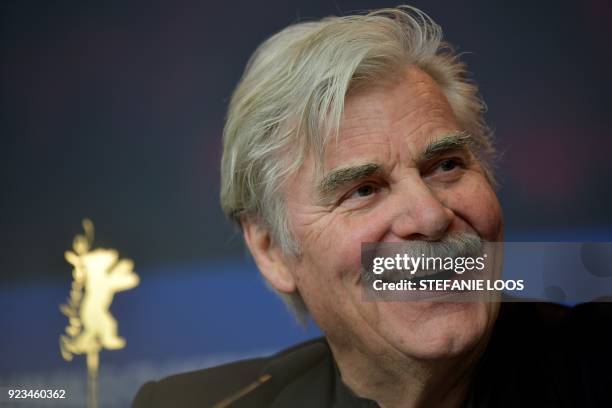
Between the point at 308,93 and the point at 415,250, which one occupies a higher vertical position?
the point at 308,93

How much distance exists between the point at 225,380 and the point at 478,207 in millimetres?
730

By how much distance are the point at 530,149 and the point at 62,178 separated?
1.11m

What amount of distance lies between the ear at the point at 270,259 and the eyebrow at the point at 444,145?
38 centimetres

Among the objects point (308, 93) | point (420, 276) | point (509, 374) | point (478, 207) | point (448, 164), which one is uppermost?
point (308, 93)

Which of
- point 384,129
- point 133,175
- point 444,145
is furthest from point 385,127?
point 133,175

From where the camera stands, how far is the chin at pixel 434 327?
1.27 metres

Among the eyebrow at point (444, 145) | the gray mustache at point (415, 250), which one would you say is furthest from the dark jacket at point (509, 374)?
the eyebrow at point (444, 145)

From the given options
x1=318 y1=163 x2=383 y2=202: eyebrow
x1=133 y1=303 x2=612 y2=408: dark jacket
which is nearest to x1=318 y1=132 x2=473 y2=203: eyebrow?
Answer: x1=318 y1=163 x2=383 y2=202: eyebrow

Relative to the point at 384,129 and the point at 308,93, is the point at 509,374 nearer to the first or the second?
the point at 384,129

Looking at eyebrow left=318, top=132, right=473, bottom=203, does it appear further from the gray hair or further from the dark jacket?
the dark jacket

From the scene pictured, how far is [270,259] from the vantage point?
1.55 meters

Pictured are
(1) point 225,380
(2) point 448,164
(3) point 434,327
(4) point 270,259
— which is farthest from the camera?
(1) point 225,380

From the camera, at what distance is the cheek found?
52.8 inches

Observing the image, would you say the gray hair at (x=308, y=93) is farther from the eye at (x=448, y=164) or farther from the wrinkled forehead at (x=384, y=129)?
the eye at (x=448, y=164)
